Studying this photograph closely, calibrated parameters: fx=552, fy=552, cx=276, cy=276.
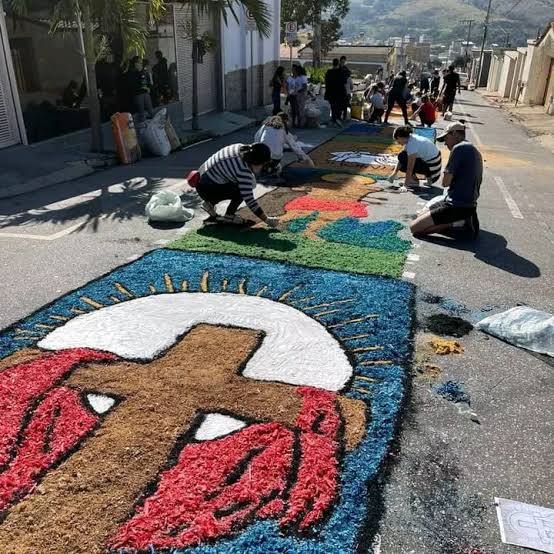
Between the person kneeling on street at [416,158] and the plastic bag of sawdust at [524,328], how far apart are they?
4488 mm

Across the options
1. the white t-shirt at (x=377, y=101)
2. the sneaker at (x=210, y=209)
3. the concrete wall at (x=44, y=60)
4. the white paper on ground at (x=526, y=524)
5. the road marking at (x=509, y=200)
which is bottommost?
the road marking at (x=509, y=200)

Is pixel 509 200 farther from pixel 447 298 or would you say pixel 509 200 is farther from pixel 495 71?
pixel 495 71

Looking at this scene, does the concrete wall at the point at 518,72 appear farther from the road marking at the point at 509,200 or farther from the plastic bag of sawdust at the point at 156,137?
the plastic bag of sawdust at the point at 156,137

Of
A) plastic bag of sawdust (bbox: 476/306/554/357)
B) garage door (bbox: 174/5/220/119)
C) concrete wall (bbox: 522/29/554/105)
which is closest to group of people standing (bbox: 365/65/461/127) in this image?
garage door (bbox: 174/5/220/119)

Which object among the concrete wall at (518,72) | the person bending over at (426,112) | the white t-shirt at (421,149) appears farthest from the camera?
the concrete wall at (518,72)

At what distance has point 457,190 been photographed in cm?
673

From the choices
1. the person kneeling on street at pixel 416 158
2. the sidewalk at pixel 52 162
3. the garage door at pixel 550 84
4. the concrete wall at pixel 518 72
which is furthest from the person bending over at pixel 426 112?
the concrete wall at pixel 518 72

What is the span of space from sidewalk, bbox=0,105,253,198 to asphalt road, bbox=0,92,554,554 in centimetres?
40

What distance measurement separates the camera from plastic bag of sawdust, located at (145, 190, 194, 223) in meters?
7.14

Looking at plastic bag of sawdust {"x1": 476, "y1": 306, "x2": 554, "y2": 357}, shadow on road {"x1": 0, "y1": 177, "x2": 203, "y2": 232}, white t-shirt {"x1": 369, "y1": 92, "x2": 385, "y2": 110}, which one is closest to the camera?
plastic bag of sawdust {"x1": 476, "y1": 306, "x2": 554, "y2": 357}

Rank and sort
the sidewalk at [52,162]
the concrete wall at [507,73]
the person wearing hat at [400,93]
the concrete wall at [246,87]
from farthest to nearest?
the concrete wall at [507,73] → the concrete wall at [246,87] → the person wearing hat at [400,93] → the sidewalk at [52,162]

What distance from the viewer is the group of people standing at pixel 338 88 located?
15.9 m

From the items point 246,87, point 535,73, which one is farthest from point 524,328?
point 535,73

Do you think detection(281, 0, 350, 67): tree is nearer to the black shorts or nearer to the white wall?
the white wall
